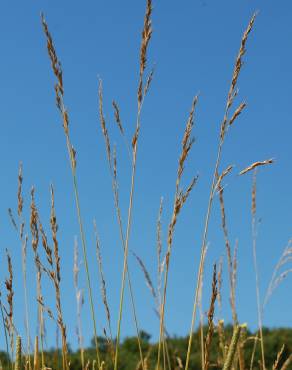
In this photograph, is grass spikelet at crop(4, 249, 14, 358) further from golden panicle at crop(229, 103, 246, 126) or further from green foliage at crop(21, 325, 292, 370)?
green foliage at crop(21, 325, 292, 370)

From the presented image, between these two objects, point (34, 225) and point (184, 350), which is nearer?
point (34, 225)

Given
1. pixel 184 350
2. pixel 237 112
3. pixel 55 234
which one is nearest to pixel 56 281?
pixel 55 234

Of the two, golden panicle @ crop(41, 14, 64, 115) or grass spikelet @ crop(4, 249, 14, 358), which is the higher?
golden panicle @ crop(41, 14, 64, 115)

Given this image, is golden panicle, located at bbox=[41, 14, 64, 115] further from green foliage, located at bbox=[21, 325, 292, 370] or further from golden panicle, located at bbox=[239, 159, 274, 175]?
green foliage, located at bbox=[21, 325, 292, 370]

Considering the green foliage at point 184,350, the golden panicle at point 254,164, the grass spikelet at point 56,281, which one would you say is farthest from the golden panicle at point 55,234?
the green foliage at point 184,350

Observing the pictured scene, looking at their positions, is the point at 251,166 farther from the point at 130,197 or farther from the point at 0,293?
the point at 0,293

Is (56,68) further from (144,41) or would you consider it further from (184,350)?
(184,350)

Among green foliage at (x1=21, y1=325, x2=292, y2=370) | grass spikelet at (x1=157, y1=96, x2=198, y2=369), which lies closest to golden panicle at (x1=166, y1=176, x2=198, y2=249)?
grass spikelet at (x1=157, y1=96, x2=198, y2=369)

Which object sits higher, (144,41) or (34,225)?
(144,41)

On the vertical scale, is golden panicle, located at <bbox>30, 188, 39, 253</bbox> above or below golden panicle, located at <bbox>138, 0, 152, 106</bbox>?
below

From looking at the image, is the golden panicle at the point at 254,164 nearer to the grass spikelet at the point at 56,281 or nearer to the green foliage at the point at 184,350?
the grass spikelet at the point at 56,281

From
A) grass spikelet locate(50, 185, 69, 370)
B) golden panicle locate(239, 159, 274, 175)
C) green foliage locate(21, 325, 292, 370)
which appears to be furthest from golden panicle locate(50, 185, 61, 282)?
green foliage locate(21, 325, 292, 370)

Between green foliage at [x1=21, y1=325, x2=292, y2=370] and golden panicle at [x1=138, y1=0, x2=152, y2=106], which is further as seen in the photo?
green foliage at [x1=21, y1=325, x2=292, y2=370]

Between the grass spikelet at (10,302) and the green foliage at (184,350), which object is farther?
the green foliage at (184,350)
